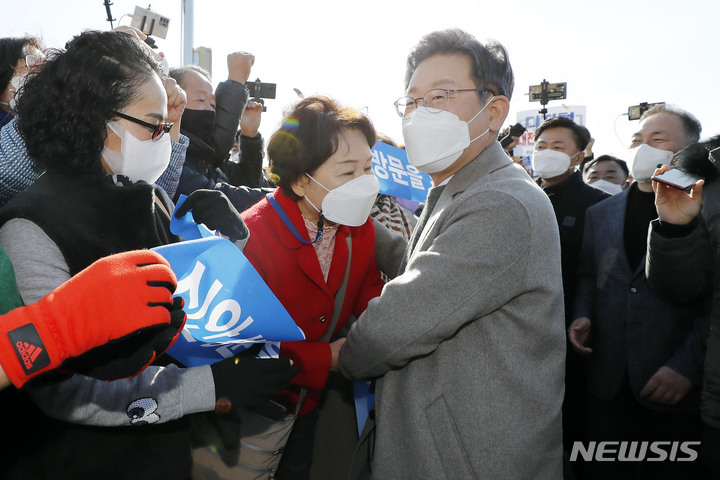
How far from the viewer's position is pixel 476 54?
1.90 meters

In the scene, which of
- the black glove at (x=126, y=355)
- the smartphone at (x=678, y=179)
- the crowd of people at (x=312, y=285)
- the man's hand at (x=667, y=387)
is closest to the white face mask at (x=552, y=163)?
the crowd of people at (x=312, y=285)

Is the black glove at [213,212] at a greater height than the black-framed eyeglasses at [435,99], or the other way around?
the black-framed eyeglasses at [435,99]

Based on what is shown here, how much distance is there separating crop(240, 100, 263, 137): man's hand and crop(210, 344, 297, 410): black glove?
267 centimetres

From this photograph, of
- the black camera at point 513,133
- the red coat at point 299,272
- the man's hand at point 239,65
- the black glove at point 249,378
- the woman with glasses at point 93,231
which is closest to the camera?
the woman with glasses at point 93,231

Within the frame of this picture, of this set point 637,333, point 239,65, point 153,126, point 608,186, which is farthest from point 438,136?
point 608,186

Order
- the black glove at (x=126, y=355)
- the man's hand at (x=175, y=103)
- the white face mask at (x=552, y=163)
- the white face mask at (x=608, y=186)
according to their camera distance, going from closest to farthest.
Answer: the black glove at (x=126, y=355), the man's hand at (x=175, y=103), the white face mask at (x=552, y=163), the white face mask at (x=608, y=186)

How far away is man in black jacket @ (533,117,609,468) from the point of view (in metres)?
3.79

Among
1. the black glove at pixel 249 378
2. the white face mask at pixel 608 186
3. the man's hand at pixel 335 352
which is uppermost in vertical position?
the black glove at pixel 249 378

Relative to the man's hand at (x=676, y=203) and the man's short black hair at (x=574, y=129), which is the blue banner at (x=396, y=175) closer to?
the man's hand at (x=676, y=203)

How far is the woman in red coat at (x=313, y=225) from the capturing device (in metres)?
2.06

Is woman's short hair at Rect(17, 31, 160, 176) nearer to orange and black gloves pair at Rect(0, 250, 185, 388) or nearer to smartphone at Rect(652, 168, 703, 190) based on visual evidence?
orange and black gloves pair at Rect(0, 250, 185, 388)

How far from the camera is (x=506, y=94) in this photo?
79.1 inches

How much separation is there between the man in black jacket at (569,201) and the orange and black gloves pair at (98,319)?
311cm

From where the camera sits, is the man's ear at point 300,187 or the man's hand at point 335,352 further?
the man's ear at point 300,187
